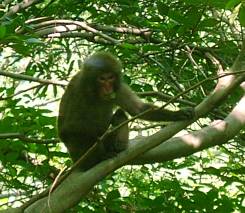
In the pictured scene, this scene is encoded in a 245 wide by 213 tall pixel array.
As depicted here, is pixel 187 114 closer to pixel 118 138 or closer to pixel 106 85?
pixel 118 138

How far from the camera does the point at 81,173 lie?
3.23 m

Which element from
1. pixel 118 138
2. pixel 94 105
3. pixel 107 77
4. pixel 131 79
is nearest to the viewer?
pixel 118 138

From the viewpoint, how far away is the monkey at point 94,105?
177 inches

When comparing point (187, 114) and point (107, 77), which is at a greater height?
point (107, 77)

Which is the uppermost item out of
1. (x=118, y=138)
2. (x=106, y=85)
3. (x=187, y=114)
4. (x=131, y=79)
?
(x=131, y=79)

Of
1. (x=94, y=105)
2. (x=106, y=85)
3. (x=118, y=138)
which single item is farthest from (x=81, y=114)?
(x=118, y=138)

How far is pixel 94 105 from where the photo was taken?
184 inches

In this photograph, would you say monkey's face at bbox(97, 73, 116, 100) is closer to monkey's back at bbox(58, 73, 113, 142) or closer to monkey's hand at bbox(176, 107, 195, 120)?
monkey's back at bbox(58, 73, 113, 142)

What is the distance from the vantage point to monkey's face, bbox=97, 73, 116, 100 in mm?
4523

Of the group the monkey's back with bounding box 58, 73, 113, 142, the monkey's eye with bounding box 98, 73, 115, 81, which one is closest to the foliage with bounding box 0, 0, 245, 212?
the monkey's back with bounding box 58, 73, 113, 142

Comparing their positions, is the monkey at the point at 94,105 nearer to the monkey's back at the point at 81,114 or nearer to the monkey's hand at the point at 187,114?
the monkey's back at the point at 81,114

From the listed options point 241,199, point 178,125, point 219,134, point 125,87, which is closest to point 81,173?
point 178,125

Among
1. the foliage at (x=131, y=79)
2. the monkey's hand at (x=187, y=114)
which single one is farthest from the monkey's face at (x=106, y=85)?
the monkey's hand at (x=187, y=114)

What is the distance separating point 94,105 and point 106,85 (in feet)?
0.72
